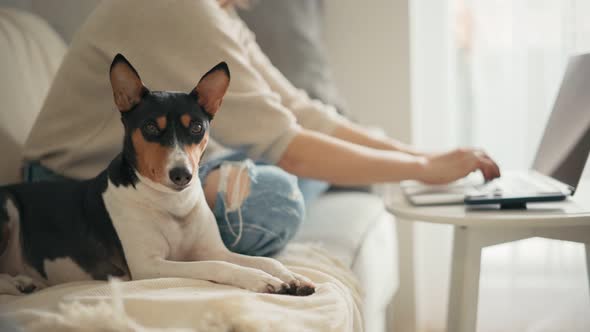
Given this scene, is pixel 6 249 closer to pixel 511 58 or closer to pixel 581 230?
pixel 581 230

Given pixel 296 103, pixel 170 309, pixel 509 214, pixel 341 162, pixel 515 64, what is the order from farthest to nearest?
pixel 515 64
pixel 296 103
pixel 341 162
pixel 509 214
pixel 170 309

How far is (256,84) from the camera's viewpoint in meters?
1.23

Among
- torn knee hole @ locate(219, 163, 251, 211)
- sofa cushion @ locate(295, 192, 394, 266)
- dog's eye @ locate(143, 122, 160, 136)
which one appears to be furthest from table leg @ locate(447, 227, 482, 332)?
dog's eye @ locate(143, 122, 160, 136)

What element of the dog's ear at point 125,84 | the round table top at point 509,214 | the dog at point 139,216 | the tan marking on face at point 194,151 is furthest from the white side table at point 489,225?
the dog's ear at point 125,84

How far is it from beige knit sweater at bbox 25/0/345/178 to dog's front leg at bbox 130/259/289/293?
0.30 meters

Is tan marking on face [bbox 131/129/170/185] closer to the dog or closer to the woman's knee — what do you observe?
the dog

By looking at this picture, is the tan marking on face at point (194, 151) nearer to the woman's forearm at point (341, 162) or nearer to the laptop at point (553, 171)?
the woman's forearm at point (341, 162)

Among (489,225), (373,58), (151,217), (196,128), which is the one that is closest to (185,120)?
(196,128)

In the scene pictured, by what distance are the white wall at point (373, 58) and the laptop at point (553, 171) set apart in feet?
2.60

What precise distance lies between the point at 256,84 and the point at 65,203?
411mm

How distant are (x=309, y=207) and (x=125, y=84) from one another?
0.88 meters

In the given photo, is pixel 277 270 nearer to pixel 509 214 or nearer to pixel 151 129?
pixel 151 129

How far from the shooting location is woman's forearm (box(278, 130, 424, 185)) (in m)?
1.26

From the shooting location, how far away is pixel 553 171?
1338 mm
